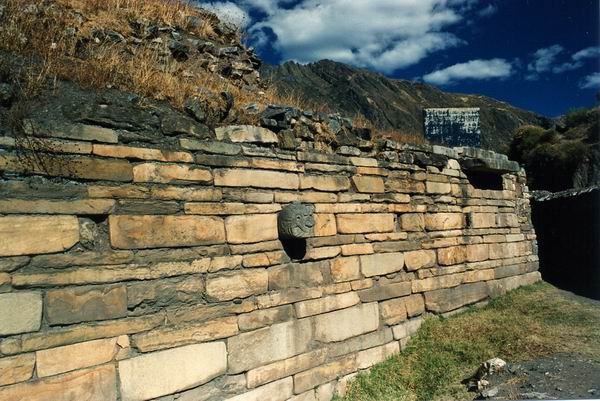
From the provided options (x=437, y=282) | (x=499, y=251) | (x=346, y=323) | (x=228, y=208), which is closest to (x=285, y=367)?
(x=346, y=323)

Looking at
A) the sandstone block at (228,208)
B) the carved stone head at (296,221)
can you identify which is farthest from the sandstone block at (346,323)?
the sandstone block at (228,208)

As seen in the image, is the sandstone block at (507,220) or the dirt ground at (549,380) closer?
the dirt ground at (549,380)

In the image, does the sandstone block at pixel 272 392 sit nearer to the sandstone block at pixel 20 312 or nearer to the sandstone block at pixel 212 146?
the sandstone block at pixel 20 312

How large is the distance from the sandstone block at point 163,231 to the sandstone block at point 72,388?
0.86 meters

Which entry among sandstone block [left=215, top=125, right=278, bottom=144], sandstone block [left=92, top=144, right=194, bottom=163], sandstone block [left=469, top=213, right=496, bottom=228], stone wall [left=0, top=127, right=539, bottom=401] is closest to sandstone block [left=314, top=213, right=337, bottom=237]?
stone wall [left=0, top=127, right=539, bottom=401]

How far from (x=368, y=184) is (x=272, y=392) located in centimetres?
240

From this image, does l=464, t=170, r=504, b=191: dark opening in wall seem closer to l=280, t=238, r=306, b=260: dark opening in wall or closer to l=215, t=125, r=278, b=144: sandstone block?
l=280, t=238, r=306, b=260: dark opening in wall

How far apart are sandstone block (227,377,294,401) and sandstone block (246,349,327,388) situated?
5 centimetres

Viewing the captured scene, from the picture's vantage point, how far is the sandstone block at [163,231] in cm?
327

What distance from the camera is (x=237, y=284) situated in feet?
12.6

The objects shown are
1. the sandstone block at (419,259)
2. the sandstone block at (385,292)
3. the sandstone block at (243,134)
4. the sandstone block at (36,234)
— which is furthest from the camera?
the sandstone block at (419,259)

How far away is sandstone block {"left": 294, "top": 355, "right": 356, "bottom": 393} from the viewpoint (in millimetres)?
4176

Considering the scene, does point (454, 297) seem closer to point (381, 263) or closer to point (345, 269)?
point (381, 263)

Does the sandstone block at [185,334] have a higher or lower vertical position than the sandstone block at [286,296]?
lower
